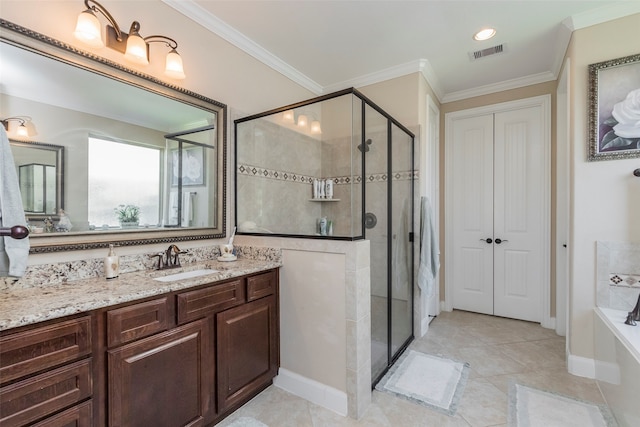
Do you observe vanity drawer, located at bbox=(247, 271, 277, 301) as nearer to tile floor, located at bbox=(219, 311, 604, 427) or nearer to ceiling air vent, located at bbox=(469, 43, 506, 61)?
tile floor, located at bbox=(219, 311, 604, 427)

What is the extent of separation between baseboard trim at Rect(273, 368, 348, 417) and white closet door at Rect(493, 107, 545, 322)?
2566mm

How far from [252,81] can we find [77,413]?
8.00 feet

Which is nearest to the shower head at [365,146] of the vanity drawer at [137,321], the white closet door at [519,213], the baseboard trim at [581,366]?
the vanity drawer at [137,321]

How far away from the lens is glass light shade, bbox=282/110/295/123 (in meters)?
2.51

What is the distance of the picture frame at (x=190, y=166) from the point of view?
199cm

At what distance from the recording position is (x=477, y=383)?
2158 mm

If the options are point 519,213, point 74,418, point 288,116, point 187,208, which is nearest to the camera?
point 74,418

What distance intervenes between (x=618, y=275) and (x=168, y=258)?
3097 mm

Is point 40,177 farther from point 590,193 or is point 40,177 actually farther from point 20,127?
point 590,193

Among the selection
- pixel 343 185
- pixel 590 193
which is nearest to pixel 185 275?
pixel 343 185

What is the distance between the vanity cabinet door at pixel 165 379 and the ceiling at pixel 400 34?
2.08 m

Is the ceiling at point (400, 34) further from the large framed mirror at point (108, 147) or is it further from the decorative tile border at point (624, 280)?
the decorative tile border at point (624, 280)

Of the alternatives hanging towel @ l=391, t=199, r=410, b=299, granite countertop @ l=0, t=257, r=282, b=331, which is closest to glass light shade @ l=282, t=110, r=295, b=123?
hanging towel @ l=391, t=199, r=410, b=299

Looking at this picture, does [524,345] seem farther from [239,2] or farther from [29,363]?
[239,2]
